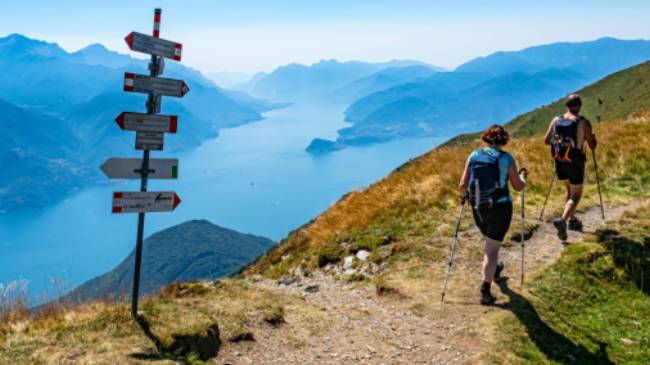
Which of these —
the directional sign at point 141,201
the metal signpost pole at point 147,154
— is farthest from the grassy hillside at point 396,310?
the directional sign at point 141,201

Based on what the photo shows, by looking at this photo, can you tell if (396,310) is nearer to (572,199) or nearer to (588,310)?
(588,310)

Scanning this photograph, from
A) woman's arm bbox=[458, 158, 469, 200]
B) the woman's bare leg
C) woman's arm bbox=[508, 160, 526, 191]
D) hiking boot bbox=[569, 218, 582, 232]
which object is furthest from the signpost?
hiking boot bbox=[569, 218, 582, 232]

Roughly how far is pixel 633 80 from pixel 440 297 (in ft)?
473

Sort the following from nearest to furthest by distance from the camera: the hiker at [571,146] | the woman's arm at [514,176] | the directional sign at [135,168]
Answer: the directional sign at [135,168], the woman's arm at [514,176], the hiker at [571,146]

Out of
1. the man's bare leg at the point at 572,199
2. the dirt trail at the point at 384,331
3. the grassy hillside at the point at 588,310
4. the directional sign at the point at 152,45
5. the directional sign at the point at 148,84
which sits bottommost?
the dirt trail at the point at 384,331

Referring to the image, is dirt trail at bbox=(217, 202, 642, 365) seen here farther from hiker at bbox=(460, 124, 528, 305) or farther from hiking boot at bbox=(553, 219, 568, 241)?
hiker at bbox=(460, 124, 528, 305)

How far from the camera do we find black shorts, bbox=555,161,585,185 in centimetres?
966

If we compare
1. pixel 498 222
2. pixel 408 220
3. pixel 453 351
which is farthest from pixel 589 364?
pixel 408 220

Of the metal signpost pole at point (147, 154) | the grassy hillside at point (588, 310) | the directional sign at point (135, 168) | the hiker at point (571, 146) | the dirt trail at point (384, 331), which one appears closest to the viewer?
the grassy hillside at point (588, 310)

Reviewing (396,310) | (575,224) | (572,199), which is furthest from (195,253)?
(396,310)

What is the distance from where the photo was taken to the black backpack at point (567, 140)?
9.46m

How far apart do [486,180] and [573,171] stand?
4.07 metres

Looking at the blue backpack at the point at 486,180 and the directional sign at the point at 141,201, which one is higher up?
the blue backpack at the point at 486,180

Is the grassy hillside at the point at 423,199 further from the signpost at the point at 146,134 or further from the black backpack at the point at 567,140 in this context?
the signpost at the point at 146,134
